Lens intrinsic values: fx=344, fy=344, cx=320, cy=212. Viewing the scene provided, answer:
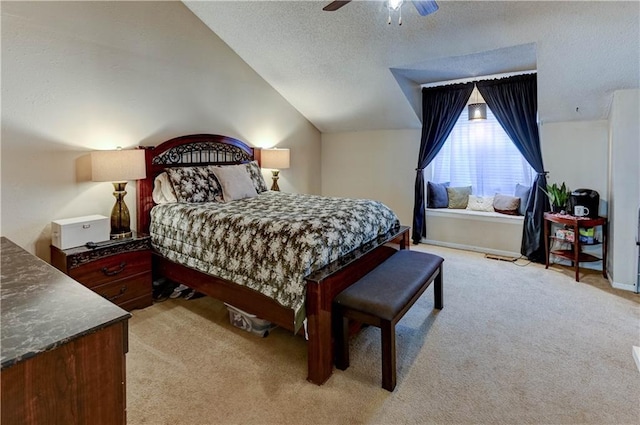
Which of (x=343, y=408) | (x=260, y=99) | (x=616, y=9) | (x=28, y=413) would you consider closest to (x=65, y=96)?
(x=260, y=99)

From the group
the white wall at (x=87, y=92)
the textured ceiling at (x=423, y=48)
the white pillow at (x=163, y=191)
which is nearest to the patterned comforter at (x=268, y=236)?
the white pillow at (x=163, y=191)

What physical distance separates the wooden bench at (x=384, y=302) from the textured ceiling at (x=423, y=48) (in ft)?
7.45

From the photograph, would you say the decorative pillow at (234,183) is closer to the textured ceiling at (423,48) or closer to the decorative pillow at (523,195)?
the textured ceiling at (423,48)

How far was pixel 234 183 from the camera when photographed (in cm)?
377

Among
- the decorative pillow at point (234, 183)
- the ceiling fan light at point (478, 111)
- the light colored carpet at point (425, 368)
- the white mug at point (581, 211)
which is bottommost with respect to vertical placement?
the light colored carpet at point (425, 368)

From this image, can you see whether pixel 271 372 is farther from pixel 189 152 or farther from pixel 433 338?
pixel 189 152

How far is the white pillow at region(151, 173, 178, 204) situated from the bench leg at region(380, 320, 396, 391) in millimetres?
2450

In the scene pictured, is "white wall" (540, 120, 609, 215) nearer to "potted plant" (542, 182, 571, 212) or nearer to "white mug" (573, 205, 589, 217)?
"potted plant" (542, 182, 571, 212)

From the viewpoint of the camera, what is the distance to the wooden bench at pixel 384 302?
1972mm

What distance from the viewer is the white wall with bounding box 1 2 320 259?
274 cm

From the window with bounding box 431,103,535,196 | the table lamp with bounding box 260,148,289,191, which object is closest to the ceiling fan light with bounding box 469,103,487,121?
the window with bounding box 431,103,535,196

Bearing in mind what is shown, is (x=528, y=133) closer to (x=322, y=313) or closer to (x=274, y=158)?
(x=274, y=158)

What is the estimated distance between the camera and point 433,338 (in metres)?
2.54

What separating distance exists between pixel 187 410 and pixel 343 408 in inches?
33.0
